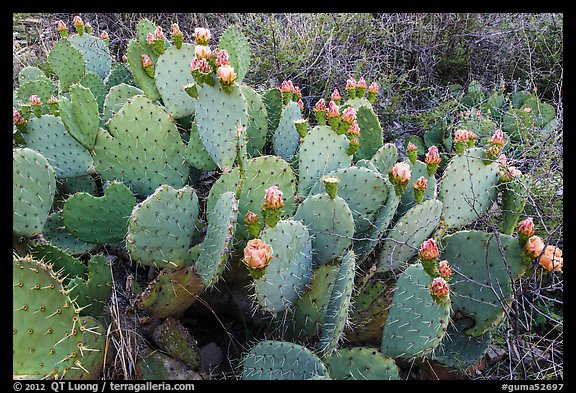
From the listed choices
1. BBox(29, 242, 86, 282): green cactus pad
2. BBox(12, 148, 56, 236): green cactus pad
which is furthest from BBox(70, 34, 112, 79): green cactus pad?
BBox(29, 242, 86, 282): green cactus pad

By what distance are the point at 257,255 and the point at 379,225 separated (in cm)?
60

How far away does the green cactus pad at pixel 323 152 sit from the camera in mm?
1893

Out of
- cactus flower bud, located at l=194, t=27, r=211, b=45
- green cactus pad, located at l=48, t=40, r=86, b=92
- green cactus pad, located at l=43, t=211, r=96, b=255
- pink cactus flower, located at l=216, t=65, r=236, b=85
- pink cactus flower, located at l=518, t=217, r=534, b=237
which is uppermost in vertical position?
cactus flower bud, located at l=194, t=27, r=211, b=45

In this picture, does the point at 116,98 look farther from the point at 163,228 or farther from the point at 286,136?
the point at 163,228

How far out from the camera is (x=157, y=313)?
5.53 ft

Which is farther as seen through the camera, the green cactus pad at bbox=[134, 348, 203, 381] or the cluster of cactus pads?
the green cactus pad at bbox=[134, 348, 203, 381]

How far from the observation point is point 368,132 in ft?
7.16

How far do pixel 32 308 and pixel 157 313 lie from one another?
488mm

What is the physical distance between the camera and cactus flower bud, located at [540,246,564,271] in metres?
1.47

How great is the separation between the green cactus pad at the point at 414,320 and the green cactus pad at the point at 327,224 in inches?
9.6

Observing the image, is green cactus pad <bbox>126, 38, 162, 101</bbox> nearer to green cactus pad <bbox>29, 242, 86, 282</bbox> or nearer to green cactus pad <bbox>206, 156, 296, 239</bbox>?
green cactus pad <bbox>206, 156, 296, 239</bbox>

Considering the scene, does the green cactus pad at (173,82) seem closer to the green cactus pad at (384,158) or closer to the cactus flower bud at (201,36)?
the cactus flower bud at (201,36)
